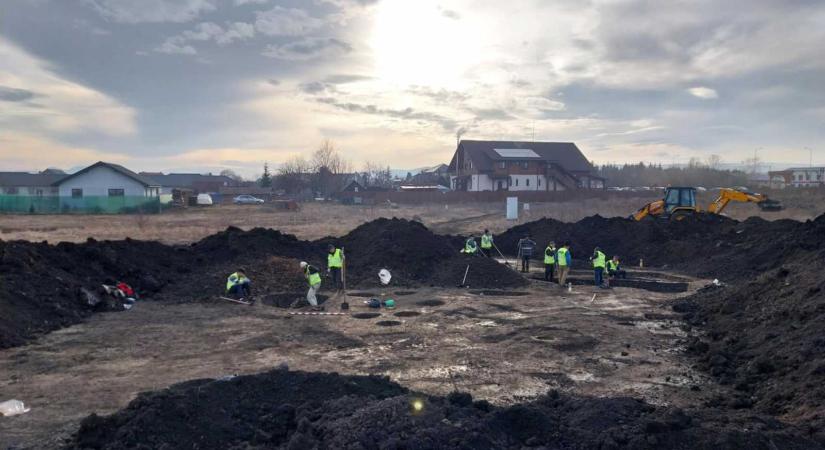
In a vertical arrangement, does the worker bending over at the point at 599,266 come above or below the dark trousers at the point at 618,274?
above

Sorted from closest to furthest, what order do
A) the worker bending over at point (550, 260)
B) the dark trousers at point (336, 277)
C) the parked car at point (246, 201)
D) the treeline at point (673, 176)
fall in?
the dark trousers at point (336, 277)
the worker bending over at point (550, 260)
the parked car at point (246, 201)
the treeline at point (673, 176)

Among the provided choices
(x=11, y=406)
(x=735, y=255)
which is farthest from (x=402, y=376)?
(x=735, y=255)

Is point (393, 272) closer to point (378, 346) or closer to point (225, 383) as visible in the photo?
point (378, 346)

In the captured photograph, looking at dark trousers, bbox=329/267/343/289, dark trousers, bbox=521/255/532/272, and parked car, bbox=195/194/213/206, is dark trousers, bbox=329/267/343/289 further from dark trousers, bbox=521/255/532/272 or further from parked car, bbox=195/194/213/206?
parked car, bbox=195/194/213/206

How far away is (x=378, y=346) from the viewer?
38.3ft

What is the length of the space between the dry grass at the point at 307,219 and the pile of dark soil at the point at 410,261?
889 centimetres

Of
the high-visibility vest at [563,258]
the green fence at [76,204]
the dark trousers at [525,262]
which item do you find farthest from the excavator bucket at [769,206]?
the green fence at [76,204]

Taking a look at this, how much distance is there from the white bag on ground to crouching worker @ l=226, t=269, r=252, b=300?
7.93 m

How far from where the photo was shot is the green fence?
149 ft

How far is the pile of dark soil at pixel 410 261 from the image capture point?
746 inches

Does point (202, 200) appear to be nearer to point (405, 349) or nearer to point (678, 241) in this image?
point (678, 241)

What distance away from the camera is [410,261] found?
20578 mm

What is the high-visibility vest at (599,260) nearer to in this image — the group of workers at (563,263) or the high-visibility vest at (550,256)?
the group of workers at (563,263)

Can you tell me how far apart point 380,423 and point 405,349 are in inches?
223
